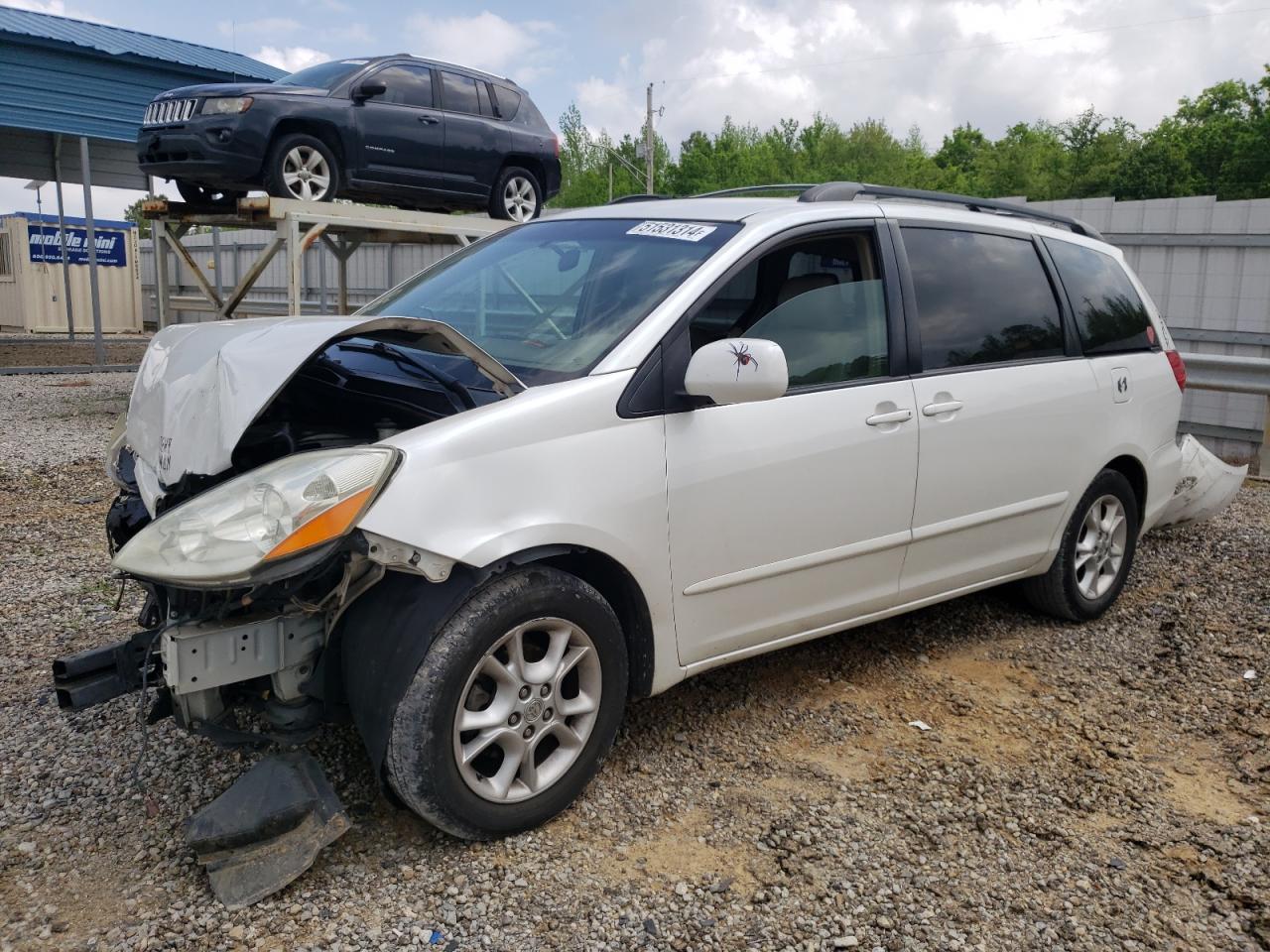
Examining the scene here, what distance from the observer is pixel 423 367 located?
3072mm

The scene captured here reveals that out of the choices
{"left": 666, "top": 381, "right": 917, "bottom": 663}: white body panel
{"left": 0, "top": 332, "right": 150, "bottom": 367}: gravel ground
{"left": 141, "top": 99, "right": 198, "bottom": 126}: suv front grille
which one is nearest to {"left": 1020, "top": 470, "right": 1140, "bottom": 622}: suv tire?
{"left": 666, "top": 381, "right": 917, "bottom": 663}: white body panel

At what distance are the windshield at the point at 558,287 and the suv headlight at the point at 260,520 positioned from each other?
0.68 m

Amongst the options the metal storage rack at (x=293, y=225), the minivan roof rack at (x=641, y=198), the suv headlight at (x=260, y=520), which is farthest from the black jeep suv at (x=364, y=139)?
the suv headlight at (x=260, y=520)

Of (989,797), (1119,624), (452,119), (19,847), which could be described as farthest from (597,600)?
(452,119)

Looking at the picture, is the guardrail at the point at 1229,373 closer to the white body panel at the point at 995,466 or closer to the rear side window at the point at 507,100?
the white body panel at the point at 995,466

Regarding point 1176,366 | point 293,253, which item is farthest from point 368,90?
point 1176,366

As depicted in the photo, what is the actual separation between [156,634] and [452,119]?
29.5ft

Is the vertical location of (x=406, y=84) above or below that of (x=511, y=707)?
above

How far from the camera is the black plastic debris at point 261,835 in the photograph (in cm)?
260

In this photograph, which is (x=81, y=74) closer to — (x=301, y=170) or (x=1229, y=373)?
(x=301, y=170)

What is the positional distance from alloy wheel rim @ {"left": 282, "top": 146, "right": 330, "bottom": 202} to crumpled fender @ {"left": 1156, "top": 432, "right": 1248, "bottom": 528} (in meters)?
7.47

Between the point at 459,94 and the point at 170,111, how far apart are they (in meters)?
2.87

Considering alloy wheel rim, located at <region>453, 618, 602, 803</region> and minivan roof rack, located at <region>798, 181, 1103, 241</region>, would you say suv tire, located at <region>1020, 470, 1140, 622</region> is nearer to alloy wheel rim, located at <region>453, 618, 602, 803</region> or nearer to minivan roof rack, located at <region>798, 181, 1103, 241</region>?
minivan roof rack, located at <region>798, 181, 1103, 241</region>

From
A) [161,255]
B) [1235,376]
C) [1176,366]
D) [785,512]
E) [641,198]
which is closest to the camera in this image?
[785,512]
